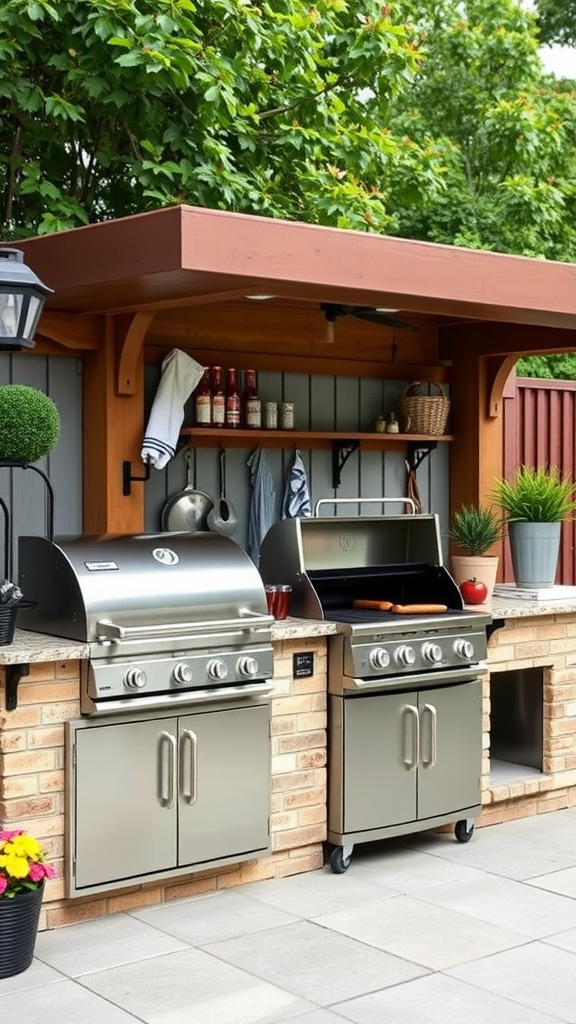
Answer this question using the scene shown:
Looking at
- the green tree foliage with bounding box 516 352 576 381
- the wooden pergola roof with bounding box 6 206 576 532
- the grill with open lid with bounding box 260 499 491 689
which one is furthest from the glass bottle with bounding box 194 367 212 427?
the green tree foliage with bounding box 516 352 576 381

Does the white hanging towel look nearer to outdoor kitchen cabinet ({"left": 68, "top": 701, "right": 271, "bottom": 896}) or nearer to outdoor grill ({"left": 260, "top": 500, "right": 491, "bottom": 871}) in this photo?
outdoor grill ({"left": 260, "top": 500, "right": 491, "bottom": 871})

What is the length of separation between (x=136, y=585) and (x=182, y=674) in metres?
0.33

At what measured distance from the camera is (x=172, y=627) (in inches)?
165

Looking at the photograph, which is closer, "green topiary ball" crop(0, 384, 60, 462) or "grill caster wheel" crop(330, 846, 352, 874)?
"green topiary ball" crop(0, 384, 60, 462)

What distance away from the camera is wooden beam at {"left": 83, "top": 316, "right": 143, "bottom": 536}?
5.09 m

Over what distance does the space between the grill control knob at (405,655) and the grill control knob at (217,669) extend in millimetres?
719

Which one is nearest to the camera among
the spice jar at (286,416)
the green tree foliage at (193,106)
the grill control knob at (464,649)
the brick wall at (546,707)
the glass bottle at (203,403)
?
the grill control knob at (464,649)

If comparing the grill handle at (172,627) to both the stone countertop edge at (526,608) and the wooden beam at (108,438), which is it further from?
the stone countertop edge at (526,608)

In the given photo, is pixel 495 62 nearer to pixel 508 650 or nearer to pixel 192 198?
pixel 192 198

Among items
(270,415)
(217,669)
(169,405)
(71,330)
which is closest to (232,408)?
(270,415)

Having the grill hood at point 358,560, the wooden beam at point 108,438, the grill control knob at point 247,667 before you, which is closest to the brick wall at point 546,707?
the grill hood at point 358,560

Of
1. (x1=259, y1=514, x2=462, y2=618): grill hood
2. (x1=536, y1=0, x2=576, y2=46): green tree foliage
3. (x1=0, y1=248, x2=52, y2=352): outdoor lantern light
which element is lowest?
(x1=259, y1=514, x2=462, y2=618): grill hood

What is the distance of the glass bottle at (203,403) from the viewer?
213 inches

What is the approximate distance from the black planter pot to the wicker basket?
10.5 feet
